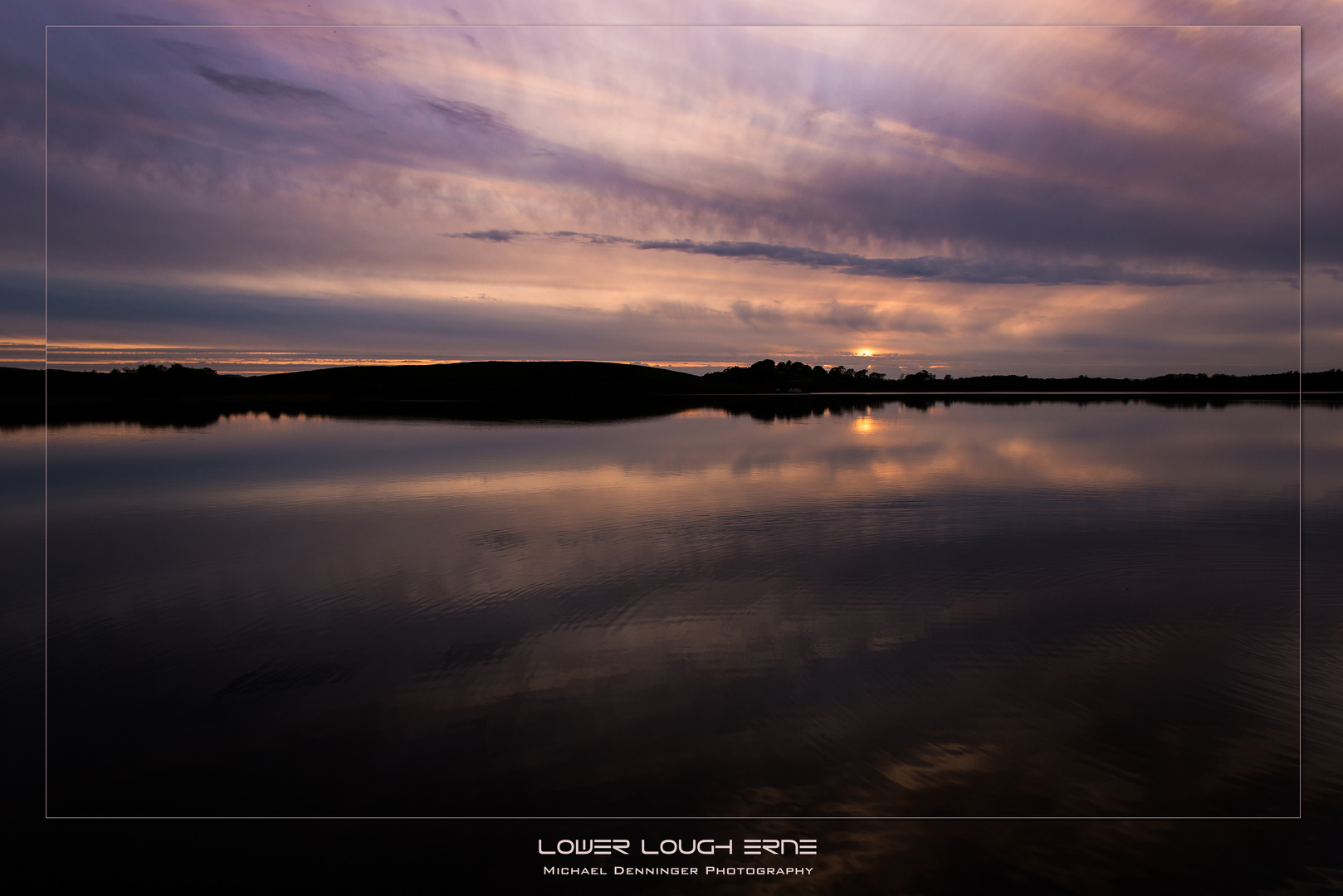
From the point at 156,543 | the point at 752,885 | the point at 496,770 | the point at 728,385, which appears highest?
the point at 728,385

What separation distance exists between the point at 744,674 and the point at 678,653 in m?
0.81

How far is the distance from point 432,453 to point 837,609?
60.6ft

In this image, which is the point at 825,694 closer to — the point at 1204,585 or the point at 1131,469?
the point at 1204,585

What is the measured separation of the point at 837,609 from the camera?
7.70 m

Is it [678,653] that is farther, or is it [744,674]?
[678,653]

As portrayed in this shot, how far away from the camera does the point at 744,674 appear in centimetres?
611

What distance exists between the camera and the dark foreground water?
4.59m

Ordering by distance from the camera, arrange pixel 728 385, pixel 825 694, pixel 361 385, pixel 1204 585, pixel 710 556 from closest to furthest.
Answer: pixel 825 694
pixel 1204 585
pixel 710 556
pixel 361 385
pixel 728 385

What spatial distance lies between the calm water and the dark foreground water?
0.04m

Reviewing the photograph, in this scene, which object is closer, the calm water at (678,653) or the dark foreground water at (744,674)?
the dark foreground water at (744,674)

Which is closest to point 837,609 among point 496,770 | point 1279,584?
point 496,770

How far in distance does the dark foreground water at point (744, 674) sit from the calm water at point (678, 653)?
4cm

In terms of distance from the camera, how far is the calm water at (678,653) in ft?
15.7

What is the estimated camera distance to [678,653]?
21.5ft
